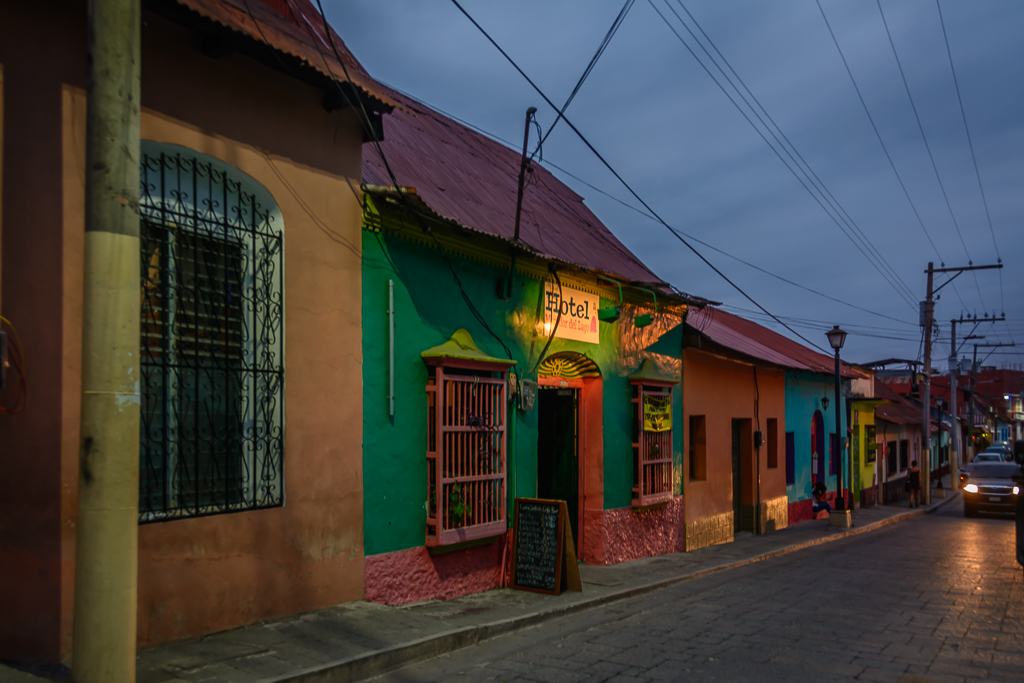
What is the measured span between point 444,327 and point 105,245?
4685 millimetres

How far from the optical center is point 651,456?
41.9ft

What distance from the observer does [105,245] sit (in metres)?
4.34

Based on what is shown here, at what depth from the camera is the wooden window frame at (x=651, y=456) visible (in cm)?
1236

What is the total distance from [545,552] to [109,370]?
5971 mm

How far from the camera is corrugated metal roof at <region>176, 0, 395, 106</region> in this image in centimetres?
613

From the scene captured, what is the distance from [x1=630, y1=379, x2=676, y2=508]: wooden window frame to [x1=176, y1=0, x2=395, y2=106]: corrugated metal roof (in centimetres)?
671

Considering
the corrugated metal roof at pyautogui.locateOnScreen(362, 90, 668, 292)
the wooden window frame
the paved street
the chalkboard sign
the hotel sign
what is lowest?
the paved street

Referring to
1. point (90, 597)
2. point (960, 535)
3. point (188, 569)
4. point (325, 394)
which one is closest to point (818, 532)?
point (960, 535)

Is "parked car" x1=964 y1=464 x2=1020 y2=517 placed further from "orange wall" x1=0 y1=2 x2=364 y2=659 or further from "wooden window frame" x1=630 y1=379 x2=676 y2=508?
"orange wall" x1=0 y1=2 x2=364 y2=659

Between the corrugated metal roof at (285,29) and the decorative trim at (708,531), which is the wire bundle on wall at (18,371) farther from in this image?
the decorative trim at (708,531)

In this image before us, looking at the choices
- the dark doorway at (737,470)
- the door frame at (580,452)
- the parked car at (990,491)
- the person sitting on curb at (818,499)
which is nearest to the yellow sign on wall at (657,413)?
the door frame at (580,452)

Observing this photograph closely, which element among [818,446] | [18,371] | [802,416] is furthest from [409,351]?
[818,446]

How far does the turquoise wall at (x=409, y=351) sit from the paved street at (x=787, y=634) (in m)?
1.70

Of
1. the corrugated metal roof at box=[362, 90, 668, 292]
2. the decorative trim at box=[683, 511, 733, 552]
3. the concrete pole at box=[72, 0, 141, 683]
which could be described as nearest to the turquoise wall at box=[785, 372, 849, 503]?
the decorative trim at box=[683, 511, 733, 552]
